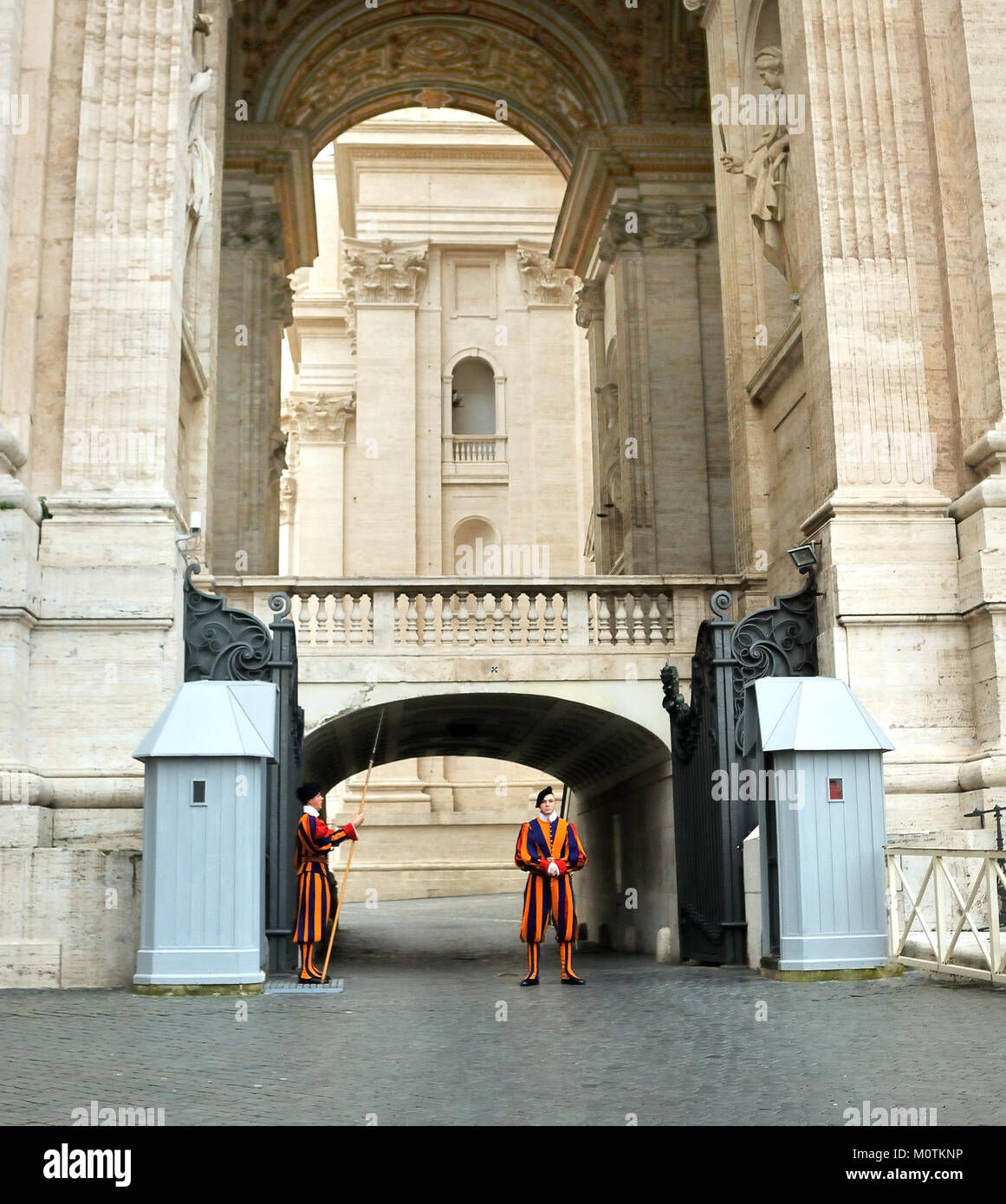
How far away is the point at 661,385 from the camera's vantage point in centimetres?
2653

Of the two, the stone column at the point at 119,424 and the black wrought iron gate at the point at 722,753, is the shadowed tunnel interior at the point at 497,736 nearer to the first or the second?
the black wrought iron gate at the point at 722,753

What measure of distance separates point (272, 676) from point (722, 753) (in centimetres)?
445

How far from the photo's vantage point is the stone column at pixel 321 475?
4603 centimetres

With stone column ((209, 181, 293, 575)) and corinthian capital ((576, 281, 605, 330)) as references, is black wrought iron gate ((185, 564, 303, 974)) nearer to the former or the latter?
stone column ((209, 181, 293, 575))

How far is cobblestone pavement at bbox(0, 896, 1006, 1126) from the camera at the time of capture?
21.8 feet

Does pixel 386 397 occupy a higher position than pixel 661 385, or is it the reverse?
pixel 386 397

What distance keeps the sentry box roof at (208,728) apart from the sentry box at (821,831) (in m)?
4.16

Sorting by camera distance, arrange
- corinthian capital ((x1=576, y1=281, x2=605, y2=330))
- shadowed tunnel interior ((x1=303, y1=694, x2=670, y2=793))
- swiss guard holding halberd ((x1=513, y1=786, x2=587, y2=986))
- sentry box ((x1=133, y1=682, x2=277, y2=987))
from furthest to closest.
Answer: corinthian capital ((x1=576, y1=281, x2=605, y2=330)) < shadowed tunnel interior ((x1=303, y1=694, x2=670, y2=793)) < swiss guard holding halberd ((x1=513, y1=786, x2=587, y2=986)) < sentry box ((x1=133, y1=682, x2=277, y2=987))

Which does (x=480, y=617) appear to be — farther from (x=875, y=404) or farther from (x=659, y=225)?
(x=659, y=225)

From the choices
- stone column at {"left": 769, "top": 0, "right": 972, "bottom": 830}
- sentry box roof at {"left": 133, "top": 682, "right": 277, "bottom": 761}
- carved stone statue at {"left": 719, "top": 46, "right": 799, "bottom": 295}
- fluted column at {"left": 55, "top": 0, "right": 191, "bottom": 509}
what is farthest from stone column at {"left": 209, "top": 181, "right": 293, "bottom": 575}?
sentry box roof at {"left": 133, "top": 682, "right": 277, "bottom": 761}

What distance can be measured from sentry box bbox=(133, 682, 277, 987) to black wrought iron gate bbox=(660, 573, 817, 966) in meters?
4.82

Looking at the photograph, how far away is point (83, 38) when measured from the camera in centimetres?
1614

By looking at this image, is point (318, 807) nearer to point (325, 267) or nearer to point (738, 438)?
point (738, 438)

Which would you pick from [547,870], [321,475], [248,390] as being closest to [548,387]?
[321,475]
